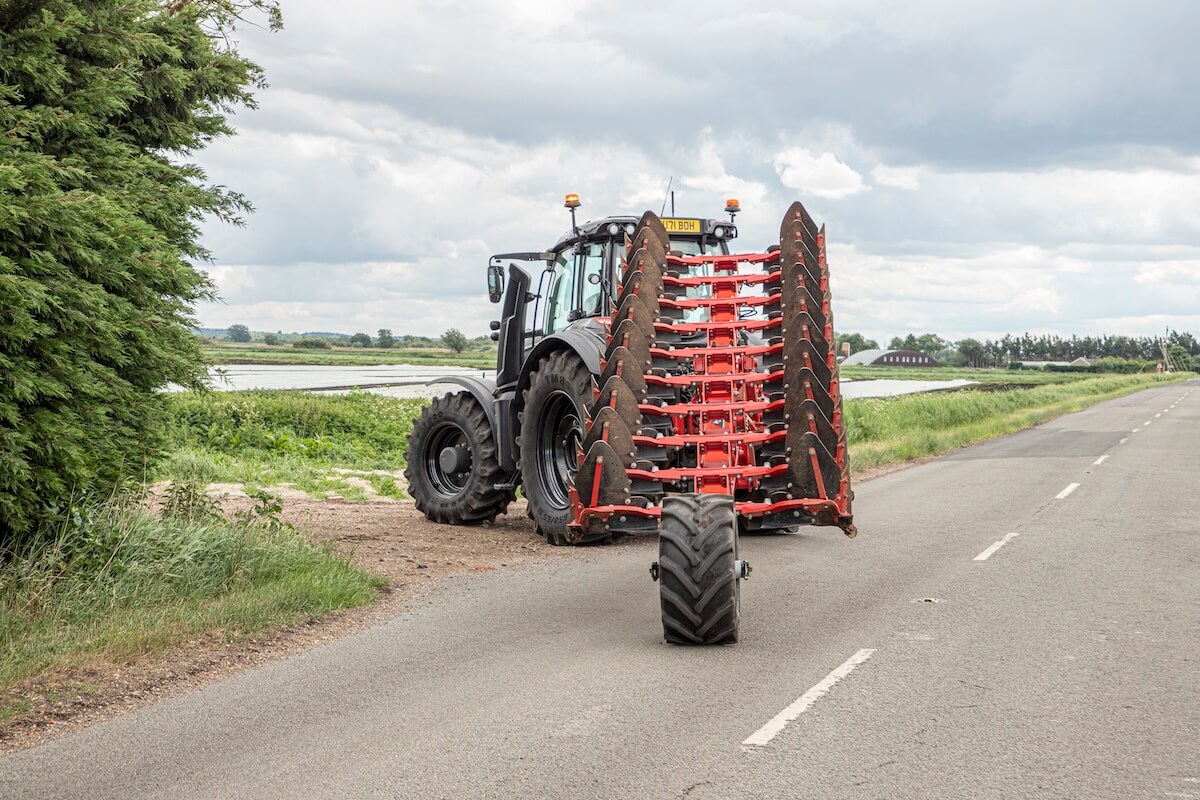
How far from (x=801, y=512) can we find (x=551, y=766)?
375cm

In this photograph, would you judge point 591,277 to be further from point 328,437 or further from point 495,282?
point 328,437

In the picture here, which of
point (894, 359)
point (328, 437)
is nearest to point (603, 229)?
point (328, 437)

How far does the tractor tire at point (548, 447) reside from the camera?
37.4ft

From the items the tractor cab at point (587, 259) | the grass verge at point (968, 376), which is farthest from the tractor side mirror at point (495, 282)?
the grass verge at point (968, 376)

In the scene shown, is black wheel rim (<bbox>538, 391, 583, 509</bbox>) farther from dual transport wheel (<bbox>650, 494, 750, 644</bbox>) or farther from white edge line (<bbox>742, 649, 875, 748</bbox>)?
white edge line (<bbox>742, 649, 875, 748</bbox>)

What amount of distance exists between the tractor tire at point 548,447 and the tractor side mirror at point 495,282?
1.09m

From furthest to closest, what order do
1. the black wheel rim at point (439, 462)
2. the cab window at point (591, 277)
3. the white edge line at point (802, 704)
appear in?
1. the black wheel rim at point (439, 462)
2. the cab window at point (591, 277)
3. the white edge line at point (802, 704)

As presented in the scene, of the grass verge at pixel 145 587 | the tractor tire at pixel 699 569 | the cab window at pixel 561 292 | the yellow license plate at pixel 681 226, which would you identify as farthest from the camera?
the cab window at pixel 561 292

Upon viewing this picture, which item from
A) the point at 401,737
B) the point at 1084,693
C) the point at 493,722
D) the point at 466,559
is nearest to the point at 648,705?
the point at 493,722

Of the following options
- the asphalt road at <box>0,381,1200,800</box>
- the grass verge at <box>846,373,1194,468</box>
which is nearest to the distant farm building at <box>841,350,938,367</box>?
the grass verge at <box>846,373,1194,468</box>

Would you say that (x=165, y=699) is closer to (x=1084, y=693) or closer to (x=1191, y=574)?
(x=1084, y=693)

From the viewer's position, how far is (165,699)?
6.15 meters

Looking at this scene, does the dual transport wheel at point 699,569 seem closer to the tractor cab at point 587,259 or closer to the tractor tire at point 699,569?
the tractor tire at point 699,569

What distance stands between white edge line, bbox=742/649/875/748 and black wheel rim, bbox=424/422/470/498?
7.68m
